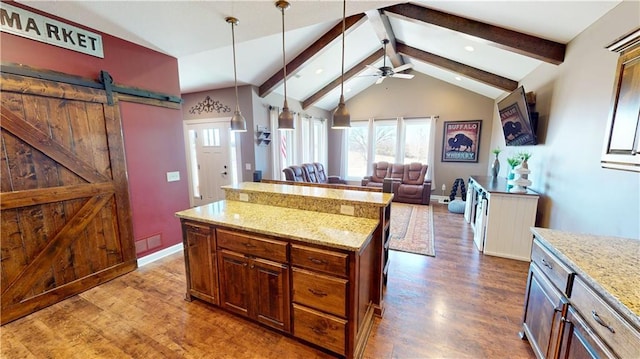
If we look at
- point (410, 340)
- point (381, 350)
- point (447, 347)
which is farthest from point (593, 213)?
point (381, 350)

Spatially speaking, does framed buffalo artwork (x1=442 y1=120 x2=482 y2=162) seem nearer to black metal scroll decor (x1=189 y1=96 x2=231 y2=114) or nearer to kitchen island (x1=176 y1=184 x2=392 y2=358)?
kitchen island (x1=176 y1=184 x2=392 y2=358)

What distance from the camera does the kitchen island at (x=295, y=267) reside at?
5.18 feet

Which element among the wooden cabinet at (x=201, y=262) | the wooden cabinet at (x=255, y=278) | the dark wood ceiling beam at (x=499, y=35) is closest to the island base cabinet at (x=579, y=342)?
the wooden cabinet at (x=255, y=278)

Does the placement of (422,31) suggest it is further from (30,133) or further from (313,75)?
(30,133)

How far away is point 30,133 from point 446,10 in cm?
460

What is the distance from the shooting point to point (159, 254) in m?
3.16

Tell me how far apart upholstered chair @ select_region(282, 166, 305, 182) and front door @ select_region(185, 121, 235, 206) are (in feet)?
4.02

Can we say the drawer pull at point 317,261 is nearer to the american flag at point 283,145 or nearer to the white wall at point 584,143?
the white wall at point 584,143

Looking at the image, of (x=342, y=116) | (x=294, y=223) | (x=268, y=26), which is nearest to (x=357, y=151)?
(x=268, y=26)

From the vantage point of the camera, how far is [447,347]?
5.78 ft

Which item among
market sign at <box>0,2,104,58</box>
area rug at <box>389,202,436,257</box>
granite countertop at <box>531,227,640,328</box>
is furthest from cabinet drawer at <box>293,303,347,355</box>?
market sign at <box>0,2,104,58</box>

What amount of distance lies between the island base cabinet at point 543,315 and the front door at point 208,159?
5109mm

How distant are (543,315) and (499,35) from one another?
10.3ft

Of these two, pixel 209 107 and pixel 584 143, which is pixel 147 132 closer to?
pixel 209 107
